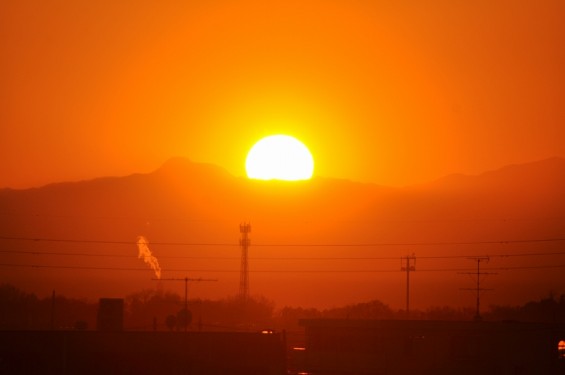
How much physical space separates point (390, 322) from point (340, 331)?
4.90 meters

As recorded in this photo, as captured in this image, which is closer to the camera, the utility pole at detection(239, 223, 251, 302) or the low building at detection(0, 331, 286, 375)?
the low building at detection(0, 331, 286, 375)

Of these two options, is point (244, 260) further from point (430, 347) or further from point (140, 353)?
point (140, 353)

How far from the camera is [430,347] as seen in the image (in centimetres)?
7262

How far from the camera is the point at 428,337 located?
7275 centimetres

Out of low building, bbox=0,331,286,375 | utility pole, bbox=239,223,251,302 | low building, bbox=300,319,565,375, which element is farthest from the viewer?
utility pole, bbox=239,223,251,302

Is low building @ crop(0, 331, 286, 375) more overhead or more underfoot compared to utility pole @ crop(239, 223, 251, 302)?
more underfoot

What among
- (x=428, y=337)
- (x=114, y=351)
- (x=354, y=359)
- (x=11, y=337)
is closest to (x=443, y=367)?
(x=428, y=337)

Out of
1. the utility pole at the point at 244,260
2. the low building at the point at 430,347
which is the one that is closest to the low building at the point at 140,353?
the low building at the point at 430,347

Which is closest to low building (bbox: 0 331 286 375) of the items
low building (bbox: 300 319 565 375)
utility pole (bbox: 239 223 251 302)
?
low building (bbox: 300 319 565 375)

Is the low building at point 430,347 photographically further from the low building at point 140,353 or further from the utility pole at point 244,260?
the utility pole at point 244,260

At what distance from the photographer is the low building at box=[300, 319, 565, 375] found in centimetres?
6875

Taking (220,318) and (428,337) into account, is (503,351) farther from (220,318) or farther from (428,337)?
(220,318)

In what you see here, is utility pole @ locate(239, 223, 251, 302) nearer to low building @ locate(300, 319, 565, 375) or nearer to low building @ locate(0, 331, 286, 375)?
low building @ locate(300, 319, 565, 375)

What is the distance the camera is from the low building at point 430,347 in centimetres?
6875
